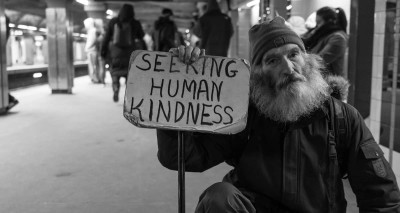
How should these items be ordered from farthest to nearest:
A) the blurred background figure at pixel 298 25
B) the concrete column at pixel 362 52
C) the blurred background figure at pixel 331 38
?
1. the blurred background figure at pixel 298 25
2. the concrete column at pixel 362 52
3. the blurred background figure at pixel 331 38

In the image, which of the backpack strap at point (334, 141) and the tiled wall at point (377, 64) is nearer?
the backpack strap at point (334, 141)

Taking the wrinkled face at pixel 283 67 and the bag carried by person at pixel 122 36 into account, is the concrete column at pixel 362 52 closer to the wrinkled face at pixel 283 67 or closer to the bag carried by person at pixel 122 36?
the wrinkled face at pixel 283 67

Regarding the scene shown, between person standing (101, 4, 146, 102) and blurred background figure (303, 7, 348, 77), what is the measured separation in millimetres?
4563

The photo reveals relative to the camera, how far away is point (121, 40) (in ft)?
28.6

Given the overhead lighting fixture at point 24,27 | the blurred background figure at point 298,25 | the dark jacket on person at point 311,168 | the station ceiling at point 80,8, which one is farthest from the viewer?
the overhead lighting fixture at point 24,27

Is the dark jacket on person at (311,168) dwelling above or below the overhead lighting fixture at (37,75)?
above

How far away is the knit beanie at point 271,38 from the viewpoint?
2.04m

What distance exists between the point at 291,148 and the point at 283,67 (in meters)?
0.34

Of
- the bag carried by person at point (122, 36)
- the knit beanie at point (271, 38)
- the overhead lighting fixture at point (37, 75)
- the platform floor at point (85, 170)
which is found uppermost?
the bag carried by person at point (122, 36)

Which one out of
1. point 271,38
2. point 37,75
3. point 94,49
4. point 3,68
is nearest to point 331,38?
point 271,38

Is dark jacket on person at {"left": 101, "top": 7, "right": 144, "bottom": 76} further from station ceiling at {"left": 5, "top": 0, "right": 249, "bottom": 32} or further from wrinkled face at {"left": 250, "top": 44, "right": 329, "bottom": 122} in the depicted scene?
wrinkled face at {"left": 250, "top": 44, "right": 329, "bottom": 122}

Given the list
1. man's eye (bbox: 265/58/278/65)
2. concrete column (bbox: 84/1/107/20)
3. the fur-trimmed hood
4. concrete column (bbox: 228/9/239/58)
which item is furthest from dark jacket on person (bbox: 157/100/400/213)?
concrete column (bbox: 84/1/107/20)

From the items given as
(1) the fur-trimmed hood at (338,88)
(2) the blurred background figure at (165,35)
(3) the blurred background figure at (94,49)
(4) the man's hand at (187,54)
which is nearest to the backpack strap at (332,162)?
(1) the fur-trimmed hood at (338,88)

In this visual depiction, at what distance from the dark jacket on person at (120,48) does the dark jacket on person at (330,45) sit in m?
4.56
